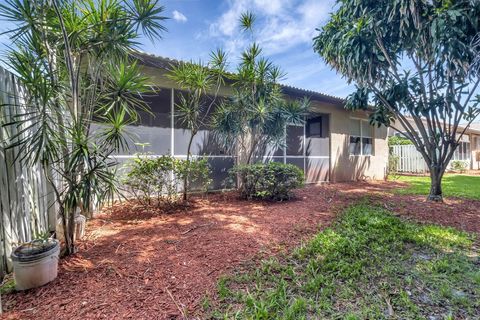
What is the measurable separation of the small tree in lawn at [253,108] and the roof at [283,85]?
34.4 inches

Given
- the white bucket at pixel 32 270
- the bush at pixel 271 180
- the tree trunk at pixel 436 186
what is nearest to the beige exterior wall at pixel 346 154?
the tree trunk at pixel 436 186

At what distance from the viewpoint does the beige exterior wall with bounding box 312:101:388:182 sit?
927cm

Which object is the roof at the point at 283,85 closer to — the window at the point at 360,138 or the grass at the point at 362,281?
the window at the point at 360,138

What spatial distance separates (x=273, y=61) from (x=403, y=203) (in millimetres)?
4891

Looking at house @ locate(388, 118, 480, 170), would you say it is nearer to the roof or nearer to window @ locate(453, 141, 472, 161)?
window @ locate(453, 141, 472, 161)

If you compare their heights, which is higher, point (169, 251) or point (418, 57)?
point (418, 57)

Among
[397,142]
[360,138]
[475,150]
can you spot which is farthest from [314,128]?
[475,150]

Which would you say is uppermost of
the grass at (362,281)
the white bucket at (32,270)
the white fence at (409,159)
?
the white fence at (409,159)

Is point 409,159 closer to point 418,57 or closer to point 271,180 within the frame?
point 418,57

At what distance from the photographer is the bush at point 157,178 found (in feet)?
14.7

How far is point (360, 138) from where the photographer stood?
10.4 meters

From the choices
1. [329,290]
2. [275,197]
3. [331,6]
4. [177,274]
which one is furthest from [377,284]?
[331,6]

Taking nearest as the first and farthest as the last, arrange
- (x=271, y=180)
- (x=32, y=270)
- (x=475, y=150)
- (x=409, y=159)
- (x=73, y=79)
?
(x=32, y=270) → (x=73, y=79) → (x=271, y=180) → (x=409, y=159) → (x=475, y=150)

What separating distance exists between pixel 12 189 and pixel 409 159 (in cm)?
1775
